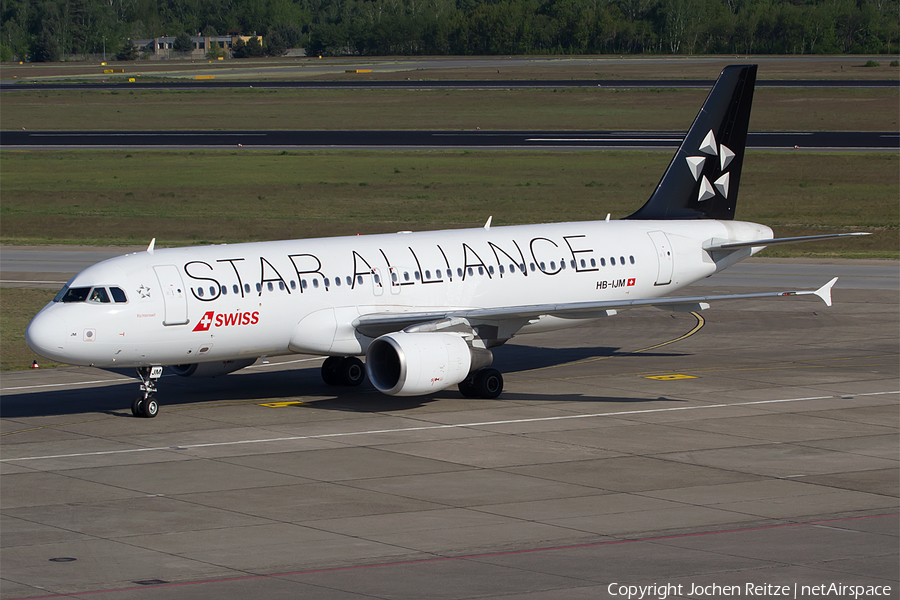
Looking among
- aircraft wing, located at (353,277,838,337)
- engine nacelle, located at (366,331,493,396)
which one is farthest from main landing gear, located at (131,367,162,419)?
engine nacelle, located at (366,331,493,396)

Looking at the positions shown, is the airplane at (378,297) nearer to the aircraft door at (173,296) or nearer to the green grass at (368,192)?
the aircraft door at (173,296)

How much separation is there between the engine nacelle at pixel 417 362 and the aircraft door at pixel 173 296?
5213 mm

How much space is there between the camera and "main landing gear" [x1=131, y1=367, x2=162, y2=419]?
32500 mm

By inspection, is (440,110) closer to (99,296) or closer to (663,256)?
(663,256)

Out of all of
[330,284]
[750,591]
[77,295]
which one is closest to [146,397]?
[77,295]

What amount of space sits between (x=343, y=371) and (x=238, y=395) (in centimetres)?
334

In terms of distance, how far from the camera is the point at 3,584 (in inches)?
757

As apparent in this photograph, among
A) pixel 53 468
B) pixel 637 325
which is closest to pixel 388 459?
pixel 53 468

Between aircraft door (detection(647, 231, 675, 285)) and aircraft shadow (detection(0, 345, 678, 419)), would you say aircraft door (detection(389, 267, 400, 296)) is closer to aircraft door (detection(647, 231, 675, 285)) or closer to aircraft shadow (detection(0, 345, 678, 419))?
aircraft shadow (detection(0, 345, 678, 419))

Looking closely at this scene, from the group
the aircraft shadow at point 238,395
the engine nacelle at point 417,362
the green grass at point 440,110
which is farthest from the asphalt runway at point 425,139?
the engine nacelle at point 417,362

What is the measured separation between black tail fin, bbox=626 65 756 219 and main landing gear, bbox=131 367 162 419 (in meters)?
18.8

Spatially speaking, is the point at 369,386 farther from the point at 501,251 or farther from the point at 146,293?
the point at 146,293

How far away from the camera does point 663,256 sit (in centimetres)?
4025

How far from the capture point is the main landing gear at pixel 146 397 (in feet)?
107
